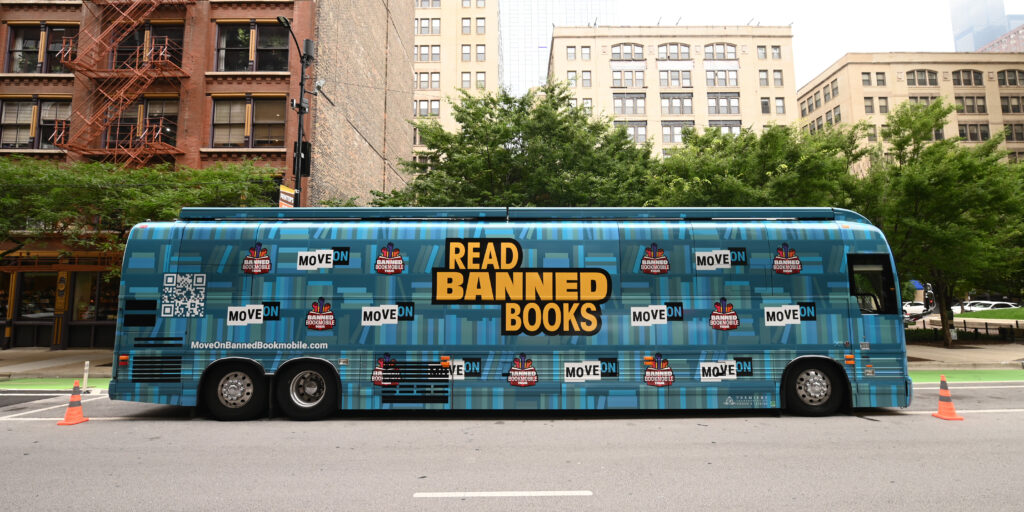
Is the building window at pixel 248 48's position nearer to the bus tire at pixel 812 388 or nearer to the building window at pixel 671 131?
the bus tire at pixel 812 388

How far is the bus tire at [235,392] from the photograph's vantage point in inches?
336

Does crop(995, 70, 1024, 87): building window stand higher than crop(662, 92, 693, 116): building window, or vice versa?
crop(995, 70, 1024, 87): building window

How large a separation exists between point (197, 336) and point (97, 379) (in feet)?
28.9

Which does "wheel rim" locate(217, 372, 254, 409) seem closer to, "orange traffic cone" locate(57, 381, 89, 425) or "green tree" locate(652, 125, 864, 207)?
"orange traffic cone" locate(57, 381, 89, 425)

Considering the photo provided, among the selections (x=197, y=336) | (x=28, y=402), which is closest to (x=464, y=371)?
(x=197, y=336)

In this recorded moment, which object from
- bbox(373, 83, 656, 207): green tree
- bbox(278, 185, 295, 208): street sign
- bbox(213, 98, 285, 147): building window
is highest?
bbox(213, 98, 285, 147): building window

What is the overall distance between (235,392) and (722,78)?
63.9m

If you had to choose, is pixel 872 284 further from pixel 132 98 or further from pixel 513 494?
pixel 132 98

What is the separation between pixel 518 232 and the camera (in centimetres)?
878

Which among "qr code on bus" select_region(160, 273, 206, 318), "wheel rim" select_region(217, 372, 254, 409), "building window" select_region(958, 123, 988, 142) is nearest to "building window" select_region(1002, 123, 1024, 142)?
"building window" select_region(958, 123, 988, 142)

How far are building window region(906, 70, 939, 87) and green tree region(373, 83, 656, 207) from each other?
207 ft

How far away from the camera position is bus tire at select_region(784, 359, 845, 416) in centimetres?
854

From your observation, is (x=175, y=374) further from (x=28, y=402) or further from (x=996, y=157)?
(x=996, y=157)

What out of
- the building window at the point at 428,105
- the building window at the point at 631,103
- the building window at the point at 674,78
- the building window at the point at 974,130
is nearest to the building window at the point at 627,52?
the building window at the point at 674,78
